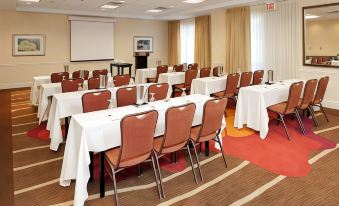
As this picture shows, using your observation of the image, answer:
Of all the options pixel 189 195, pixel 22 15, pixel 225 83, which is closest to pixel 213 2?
pixel 225 83

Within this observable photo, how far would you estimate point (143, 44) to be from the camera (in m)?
12.8

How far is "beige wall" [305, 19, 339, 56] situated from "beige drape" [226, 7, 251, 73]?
2.10 meters

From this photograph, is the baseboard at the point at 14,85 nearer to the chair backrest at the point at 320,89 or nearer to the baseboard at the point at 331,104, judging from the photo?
the chair backrest at the point at 320,89

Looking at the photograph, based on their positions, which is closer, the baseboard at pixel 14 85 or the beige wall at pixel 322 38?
the beige wall at pixel 322 38

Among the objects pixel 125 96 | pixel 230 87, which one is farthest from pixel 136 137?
pixel 230 87

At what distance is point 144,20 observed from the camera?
1258 centimetres

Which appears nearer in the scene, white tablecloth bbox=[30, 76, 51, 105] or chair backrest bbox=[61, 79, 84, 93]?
chair backrest bbox=[61, 79, 84, 93]

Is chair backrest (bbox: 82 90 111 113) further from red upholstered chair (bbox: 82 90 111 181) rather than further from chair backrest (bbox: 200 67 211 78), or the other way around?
chair backrest (bbox: 200 67 211 78)

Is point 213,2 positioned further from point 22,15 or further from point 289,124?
point 22,15

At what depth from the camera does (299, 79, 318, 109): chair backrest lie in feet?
15.1

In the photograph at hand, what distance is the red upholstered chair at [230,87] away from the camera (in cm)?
574

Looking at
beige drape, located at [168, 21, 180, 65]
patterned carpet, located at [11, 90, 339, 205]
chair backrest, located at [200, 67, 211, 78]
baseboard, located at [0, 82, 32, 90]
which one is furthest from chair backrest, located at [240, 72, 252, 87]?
baseboard, located at [0, 82, 32, 90]

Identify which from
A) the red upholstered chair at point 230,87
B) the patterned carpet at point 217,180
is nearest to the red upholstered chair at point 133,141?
the patterned carpet at point 217,180

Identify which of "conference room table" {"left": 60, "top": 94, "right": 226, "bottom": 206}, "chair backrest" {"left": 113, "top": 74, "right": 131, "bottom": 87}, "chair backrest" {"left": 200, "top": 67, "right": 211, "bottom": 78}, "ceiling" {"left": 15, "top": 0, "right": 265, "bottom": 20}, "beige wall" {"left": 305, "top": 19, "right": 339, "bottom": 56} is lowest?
"conference room table" {"left": 60, "top": 94, "right": 226, "bottom": 206}
